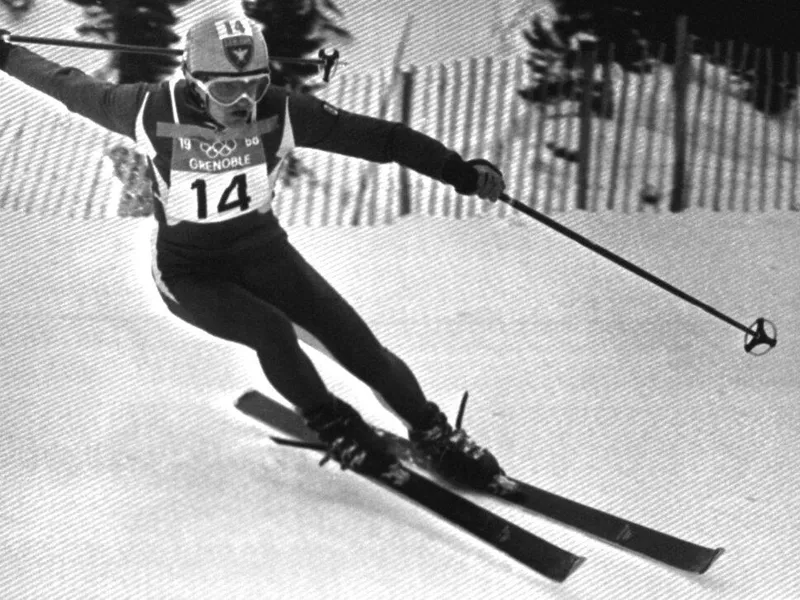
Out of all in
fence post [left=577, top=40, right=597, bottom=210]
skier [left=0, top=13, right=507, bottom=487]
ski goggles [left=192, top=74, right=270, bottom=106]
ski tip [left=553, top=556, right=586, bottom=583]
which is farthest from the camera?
fence post [left=577, top=40, right=597, bottom=210]

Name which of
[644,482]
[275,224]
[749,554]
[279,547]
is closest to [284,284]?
[275,224]

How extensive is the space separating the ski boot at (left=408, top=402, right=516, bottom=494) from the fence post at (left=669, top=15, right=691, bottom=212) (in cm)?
268

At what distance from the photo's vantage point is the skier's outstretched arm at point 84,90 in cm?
419

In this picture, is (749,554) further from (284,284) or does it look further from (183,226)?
(183,226)

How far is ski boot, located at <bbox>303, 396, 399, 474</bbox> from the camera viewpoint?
4227mm

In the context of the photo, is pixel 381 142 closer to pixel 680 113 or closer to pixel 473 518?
pixel 473 518

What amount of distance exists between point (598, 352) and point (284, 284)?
4.84ft

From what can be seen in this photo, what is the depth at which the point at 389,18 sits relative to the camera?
764 centimetres

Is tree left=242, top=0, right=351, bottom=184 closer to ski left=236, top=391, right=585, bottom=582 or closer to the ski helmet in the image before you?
ski left=236, top=391, right=585, bottom=582

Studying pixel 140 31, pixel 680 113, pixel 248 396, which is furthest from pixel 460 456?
pixel 140 31

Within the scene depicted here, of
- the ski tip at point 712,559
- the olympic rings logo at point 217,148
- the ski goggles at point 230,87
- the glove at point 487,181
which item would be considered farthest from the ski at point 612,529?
the ski goggles at point 230,87

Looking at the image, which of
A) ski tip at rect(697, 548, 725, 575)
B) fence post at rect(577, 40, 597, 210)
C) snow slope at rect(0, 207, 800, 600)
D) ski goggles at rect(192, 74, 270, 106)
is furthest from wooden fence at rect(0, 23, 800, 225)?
ski tip at rect(697, 548, 725, 575)

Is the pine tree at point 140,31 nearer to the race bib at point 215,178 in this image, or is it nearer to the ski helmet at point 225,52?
the race bib at point 215,178

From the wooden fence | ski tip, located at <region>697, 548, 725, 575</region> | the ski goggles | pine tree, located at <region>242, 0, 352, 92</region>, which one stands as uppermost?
the ski goggles
